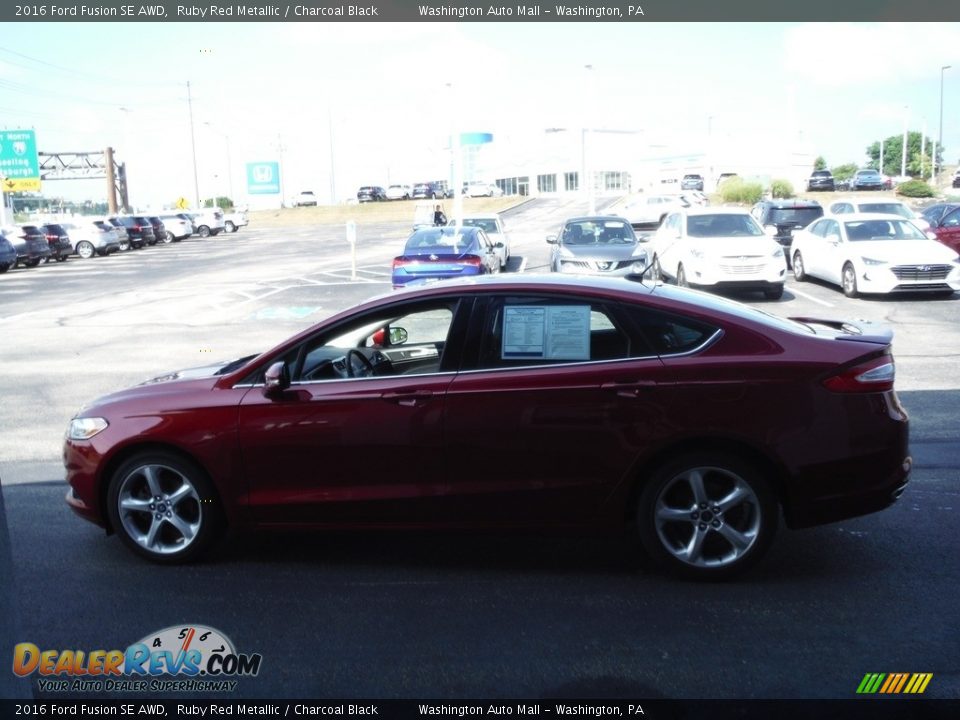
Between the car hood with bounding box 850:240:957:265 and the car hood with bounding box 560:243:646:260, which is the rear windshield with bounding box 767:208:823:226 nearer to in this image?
the car hood with bounding box 850:240:957:265

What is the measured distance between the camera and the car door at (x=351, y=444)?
17.0 ft

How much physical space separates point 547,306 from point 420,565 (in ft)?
5.30

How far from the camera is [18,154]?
55750 millimetres

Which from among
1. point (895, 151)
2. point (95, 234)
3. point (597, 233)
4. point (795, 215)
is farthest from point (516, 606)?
point (895, 151)

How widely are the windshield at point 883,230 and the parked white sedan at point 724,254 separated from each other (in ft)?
6.42

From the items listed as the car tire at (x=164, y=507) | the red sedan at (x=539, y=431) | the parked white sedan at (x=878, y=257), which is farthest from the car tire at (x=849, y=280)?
the car tire at (x=164, y=507)

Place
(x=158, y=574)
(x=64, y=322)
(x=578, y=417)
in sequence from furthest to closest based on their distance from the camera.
A: 1. (x=64, y=322)
2. (x=158, y=574)
3. (x=578, y=417)

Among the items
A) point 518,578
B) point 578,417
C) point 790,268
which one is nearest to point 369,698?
point 518,578

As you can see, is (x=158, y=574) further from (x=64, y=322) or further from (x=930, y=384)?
(x=64, y=322)

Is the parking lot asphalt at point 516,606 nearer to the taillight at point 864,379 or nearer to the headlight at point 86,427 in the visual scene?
the headlight at point 86,427

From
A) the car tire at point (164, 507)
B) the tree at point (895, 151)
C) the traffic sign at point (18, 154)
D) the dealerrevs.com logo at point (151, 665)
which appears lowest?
the dealerrevs.com logo at point (151, 665)

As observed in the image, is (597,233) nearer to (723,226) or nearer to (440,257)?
(723,226)

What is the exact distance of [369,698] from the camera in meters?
4.00

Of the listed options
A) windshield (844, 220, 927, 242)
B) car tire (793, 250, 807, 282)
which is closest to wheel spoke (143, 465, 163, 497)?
windshield (844, 220, 927, 242)
